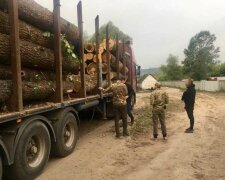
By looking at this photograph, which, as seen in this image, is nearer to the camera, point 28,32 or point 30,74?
point 28,32

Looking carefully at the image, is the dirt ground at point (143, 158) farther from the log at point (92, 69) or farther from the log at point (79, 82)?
the log at point (92, 69)

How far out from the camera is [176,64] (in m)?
117

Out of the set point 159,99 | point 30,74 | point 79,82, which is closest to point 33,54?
point 30,74

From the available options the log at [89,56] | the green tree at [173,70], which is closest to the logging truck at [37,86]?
the log at [89,56]

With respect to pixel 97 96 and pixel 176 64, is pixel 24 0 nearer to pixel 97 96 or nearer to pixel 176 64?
pixel 97 96

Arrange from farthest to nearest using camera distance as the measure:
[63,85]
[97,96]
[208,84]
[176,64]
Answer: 1. [176,64]
2. [208,84]
3. [97,96]
4. [63,85]

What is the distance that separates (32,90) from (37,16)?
160 cm

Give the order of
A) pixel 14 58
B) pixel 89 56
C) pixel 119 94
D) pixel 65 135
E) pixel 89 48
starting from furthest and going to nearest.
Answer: pixel 89 48, pixel 89 56, pixel 119 94, pixel 65 135, pixel 14 58

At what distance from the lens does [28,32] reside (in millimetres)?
7535

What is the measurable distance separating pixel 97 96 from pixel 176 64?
355 ft

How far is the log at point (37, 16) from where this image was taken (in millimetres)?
7215

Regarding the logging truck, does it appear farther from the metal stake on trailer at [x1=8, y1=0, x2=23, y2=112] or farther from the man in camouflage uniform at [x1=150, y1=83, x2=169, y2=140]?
the man in camouflage uniform at [x1=150, y1=83, x2=169, y2=140]

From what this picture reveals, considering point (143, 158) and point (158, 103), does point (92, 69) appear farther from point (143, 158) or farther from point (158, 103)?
point (143, 158)

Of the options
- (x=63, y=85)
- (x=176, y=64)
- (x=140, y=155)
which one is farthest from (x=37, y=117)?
(x=176, y=64)
